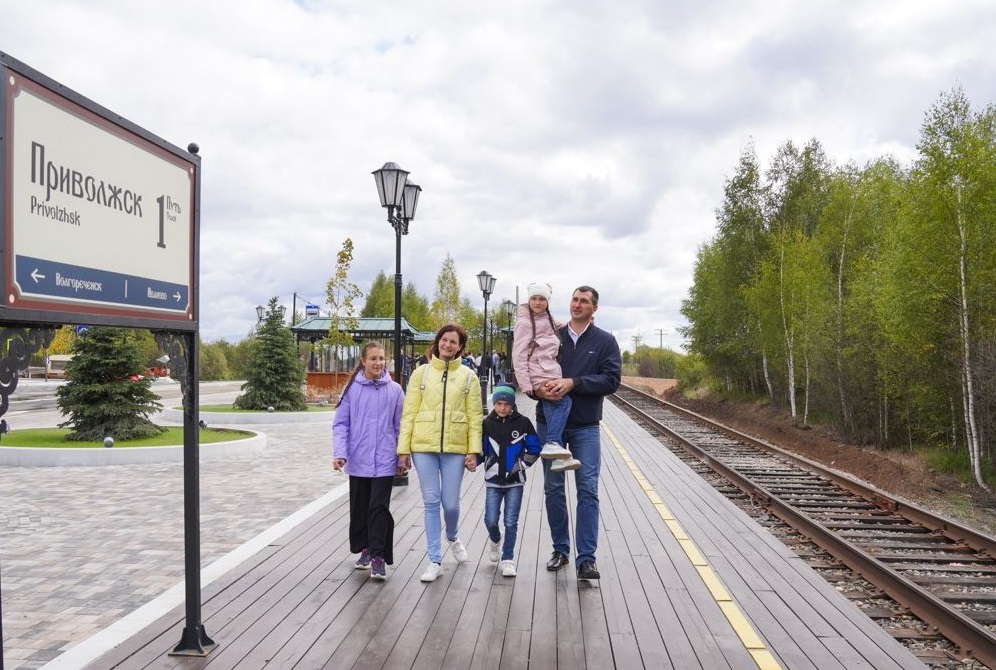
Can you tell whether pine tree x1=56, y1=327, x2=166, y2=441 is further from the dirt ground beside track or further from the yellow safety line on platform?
the dirt ground beside track

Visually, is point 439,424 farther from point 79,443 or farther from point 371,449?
point 79,443

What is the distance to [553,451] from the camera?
16.5 ft

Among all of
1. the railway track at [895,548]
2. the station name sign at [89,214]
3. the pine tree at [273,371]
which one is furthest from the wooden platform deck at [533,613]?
the pine tree at [273,371]

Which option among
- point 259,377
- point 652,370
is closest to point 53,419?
point 259,377

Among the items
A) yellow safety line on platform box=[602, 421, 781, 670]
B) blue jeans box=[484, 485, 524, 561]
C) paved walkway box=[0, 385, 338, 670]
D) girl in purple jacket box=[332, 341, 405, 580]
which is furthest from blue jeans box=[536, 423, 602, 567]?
paved walkway box=[0, 385, 338, 670]

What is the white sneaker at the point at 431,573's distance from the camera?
204 inches

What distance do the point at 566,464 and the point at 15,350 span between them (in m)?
3.23

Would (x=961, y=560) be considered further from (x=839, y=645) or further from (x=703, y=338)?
(x=703, y=338)

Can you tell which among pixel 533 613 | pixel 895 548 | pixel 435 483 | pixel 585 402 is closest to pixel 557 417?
pixel 585 402

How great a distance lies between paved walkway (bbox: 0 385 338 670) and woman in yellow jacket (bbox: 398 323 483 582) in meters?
2.01

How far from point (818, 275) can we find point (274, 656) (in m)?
25.6

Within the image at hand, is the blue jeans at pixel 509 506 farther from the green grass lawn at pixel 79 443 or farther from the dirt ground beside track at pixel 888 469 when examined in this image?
the green grass lawn at pixel 79 443

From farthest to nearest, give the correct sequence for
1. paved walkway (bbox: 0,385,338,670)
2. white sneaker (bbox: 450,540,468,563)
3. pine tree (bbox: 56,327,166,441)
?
pine tree (bbox: 56,327,166,441) < white sneaker (bbox: 450,540,468,563) < paved walkway (bbox: 0,385,338,670)

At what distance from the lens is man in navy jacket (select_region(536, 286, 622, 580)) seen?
518 centimetres
